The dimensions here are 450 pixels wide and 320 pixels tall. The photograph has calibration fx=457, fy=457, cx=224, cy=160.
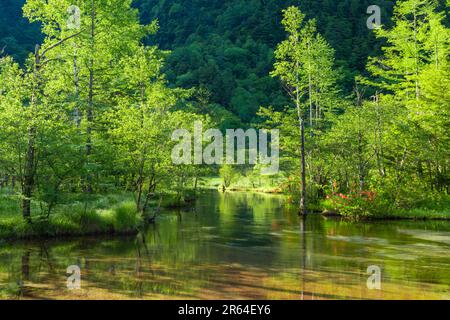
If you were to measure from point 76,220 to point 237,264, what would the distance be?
8143 millimetres

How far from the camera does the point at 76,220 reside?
18859 millimetres

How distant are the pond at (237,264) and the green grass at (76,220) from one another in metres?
0.87

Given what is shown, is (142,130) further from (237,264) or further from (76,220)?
(237,264)

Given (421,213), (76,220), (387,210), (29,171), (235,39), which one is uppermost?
(235,39)

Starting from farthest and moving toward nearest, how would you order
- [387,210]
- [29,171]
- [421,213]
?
[387,210]
[421,213]
[29,171]

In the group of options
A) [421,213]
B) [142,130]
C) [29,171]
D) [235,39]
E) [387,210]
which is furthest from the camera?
[235,39]

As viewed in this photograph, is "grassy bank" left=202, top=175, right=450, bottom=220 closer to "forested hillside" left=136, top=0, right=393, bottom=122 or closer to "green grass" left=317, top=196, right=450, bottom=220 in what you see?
"green grass" left=317, top=196, right=450, bottom=220

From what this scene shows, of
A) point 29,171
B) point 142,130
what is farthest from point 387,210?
point 29,171

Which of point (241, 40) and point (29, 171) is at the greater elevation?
point (241, 40)

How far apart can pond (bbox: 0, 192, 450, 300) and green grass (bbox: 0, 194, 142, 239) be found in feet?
2.86

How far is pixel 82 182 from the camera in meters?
22.6

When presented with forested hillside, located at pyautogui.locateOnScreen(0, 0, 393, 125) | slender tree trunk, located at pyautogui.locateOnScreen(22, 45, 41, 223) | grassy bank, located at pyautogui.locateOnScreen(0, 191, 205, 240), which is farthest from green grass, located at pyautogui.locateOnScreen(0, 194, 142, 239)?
forested hillside, located at pyautogui.locateOnScreen(0, 0, 393, 125)

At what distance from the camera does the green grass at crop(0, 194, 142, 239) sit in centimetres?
1748

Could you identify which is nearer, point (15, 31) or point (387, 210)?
point (387, 210)
